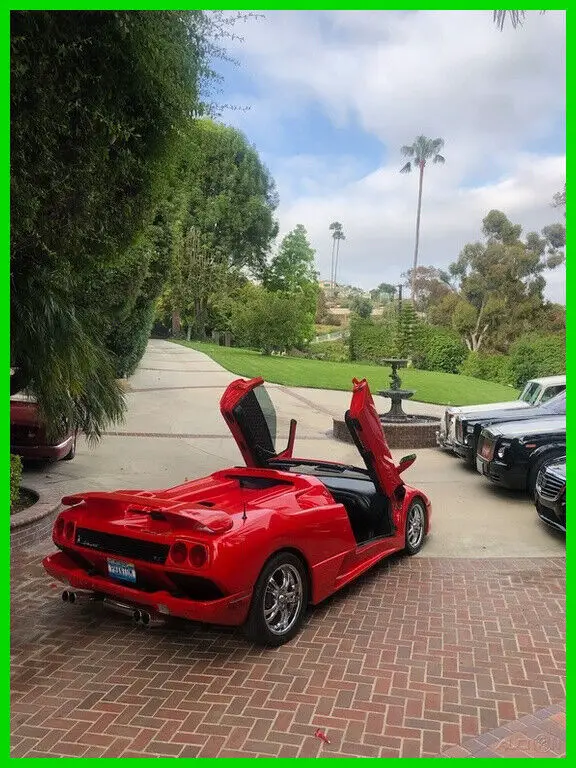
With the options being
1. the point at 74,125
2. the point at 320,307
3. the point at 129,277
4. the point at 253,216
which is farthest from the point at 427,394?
the point at 320,307

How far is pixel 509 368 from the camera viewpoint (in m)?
31.0

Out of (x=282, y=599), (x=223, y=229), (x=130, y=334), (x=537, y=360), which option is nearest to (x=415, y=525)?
(x=282, y=599)

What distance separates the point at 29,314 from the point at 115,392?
1.24 metres

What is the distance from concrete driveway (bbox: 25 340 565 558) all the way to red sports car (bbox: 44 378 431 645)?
1.96 metres

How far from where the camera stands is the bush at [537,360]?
95.0 feet

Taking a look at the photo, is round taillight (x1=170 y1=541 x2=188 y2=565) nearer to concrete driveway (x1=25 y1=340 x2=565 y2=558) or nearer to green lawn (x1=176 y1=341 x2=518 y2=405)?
concrete driveway (x1=25 y1=340 x2=565 y2=558)

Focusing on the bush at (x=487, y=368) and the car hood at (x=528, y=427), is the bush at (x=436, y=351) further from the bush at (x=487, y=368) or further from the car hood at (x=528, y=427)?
the car hood at (x=528, y=427)

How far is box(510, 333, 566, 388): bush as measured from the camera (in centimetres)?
2897

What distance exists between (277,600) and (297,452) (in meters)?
7.86

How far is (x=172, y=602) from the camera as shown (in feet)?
12.6

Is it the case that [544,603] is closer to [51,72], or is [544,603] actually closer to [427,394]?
[51,72]

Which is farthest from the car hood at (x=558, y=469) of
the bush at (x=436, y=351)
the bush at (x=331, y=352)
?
the bush at (x=331, y=352)

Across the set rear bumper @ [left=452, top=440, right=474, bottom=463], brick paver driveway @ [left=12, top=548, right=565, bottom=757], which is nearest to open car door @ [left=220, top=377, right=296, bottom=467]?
brick paver driveway @ [left=12, top=548, right=565, bottom=757]

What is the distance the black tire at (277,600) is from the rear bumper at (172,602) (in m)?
0.09
